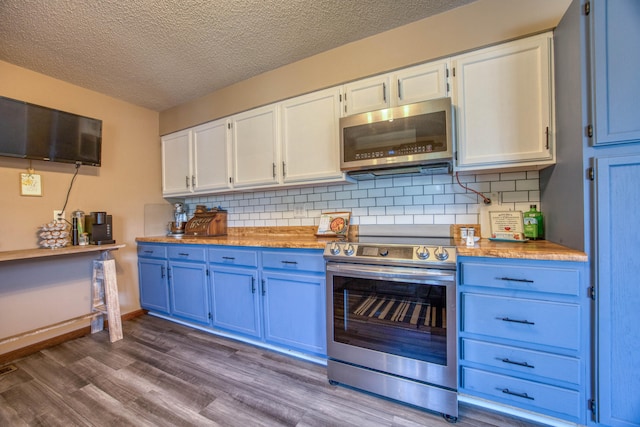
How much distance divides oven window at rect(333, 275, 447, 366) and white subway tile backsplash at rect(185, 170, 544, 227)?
77 cm

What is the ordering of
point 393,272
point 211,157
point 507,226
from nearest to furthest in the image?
point 393,272
point 507,226
point 211,157

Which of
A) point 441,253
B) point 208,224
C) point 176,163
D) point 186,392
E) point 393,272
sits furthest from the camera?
point 176,163

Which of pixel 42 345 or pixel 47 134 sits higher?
pixel 47 134

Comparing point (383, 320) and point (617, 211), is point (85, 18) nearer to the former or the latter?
point (383, 320)

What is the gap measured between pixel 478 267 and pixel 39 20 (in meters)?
3.14

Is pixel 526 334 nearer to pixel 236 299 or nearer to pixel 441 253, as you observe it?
pixel 441 253

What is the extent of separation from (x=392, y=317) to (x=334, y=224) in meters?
0.98

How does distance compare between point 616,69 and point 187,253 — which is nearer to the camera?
point 616,69

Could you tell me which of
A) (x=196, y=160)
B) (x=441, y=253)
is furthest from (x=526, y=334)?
(x=196, y=160)

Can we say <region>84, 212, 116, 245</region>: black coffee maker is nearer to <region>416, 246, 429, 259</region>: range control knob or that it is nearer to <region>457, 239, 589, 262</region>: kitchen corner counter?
<region>416, 246, 429, 259</region>: range control knob

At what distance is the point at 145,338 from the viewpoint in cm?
241

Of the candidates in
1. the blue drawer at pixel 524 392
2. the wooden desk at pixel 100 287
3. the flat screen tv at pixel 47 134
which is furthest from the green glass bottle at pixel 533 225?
the flat screen tv at pixel 47 134

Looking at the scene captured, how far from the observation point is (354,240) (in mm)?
1965

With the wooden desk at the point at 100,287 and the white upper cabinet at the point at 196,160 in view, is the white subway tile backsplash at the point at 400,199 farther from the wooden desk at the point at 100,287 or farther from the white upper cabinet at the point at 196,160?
the wooden desk at the point at 100,287
